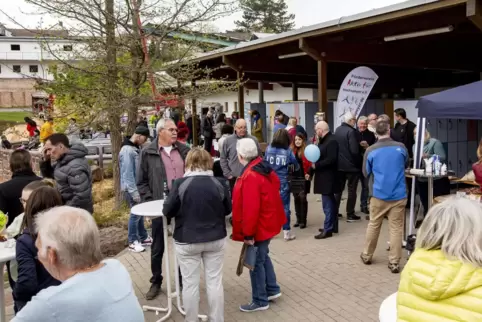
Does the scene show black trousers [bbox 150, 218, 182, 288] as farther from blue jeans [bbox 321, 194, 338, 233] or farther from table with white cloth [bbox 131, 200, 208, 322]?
blue jeans [bbox 321, 194, 338, 233]

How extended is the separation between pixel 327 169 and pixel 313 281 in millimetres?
1963

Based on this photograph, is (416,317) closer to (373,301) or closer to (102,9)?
(373,301)

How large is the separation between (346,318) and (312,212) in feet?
14.2

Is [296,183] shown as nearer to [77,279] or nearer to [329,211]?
[329,211]

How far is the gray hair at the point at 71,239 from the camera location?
2.00m

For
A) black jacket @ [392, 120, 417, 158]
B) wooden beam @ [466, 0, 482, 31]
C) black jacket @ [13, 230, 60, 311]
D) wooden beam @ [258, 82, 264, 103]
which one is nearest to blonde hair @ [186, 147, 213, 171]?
black jacket @ [13, 230, 60, 311]

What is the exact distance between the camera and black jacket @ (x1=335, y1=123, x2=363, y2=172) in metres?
7.52

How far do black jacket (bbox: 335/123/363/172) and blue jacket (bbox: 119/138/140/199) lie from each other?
2.99 meters

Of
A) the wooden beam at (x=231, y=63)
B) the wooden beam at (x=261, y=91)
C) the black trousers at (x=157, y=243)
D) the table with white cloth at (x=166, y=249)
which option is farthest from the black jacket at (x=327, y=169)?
the wooden beam at (x=261, y=91)

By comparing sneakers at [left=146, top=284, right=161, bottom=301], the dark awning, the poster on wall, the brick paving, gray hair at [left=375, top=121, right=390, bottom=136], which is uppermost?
the poster on wall

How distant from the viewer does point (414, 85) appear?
680 inches

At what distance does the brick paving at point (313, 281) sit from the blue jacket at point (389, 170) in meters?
0.90

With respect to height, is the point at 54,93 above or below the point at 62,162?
above

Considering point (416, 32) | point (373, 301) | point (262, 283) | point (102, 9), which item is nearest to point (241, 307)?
point (262, 283)
